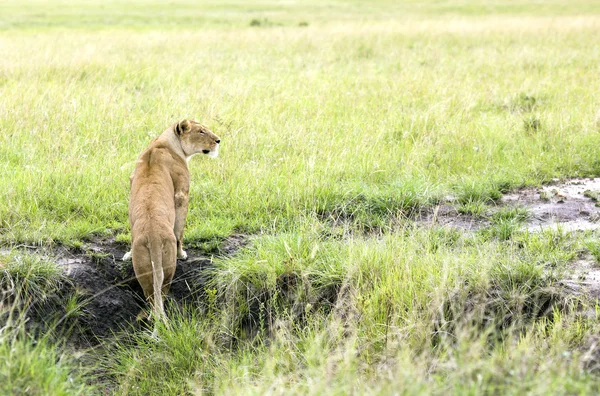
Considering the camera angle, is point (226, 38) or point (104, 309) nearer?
point (104, 309)

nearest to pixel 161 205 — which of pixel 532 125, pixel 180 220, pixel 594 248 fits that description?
pixel 180 220

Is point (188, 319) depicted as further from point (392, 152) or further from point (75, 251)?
point (392, 152)

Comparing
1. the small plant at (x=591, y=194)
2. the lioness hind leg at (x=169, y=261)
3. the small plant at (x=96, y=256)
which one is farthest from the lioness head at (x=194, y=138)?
the small plant at (x=591, y=194)

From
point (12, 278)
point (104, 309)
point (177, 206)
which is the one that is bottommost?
point (104, 309)

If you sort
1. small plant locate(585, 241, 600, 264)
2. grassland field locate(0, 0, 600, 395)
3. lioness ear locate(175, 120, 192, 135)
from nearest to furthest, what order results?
grassland field locate(0, 0, 600, 395)
small plant locate(585, 241, 600, 264)
lioness ear locate(175, 120, 192, 135)

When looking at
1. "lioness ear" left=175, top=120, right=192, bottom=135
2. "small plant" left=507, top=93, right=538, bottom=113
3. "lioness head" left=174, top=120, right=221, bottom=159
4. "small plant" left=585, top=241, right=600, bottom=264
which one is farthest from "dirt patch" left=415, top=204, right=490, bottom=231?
"small plant" left=507, top=93, right=538, bottom=113

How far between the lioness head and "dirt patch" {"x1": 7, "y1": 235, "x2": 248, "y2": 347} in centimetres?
89

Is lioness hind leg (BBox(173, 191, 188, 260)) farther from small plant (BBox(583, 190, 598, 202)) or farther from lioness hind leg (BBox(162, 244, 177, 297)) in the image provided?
small plant (BBox(583, 190, 598, 202))

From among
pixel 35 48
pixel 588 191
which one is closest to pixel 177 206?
pixel 588 191

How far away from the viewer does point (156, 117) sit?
843 centimetres

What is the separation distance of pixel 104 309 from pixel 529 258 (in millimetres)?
3242

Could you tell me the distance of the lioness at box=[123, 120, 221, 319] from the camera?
4.66 metres

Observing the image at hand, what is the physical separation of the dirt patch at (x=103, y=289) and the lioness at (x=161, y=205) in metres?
0.17

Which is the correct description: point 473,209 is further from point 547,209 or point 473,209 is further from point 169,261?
point 169,261
